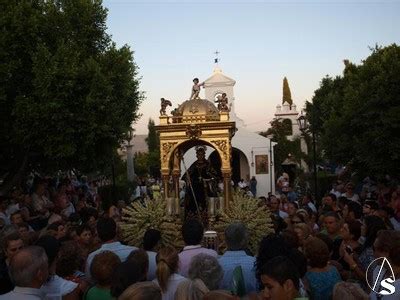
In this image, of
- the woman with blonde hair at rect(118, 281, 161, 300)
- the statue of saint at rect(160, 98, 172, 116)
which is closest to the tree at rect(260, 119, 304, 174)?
the statue of saint at rect(160, 98, 172, 116)

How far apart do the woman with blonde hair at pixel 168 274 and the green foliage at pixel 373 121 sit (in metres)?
15.5

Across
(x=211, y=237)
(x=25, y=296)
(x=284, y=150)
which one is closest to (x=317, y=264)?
(x=25, y=296)

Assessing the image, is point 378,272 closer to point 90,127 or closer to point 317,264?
point 317,264

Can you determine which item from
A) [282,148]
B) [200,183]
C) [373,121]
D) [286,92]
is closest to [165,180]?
[200,183]

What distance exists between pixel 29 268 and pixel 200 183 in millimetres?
8818

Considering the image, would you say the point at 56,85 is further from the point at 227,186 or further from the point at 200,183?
the point at 227,186

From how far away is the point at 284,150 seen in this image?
42.1 m

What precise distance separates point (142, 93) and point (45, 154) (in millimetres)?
5185

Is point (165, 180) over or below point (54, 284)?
over

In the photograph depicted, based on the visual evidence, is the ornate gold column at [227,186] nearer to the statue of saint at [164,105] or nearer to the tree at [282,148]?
the statue of saint at [164,105]

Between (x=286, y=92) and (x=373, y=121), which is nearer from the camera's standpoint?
(x=373, y=121)

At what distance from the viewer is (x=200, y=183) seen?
12.9 meters

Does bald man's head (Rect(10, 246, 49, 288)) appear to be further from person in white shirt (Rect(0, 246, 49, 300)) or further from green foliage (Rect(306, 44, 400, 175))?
green foliage (Rect(306, 44, 400, 175))

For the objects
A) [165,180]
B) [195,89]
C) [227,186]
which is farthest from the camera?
[195,89]
